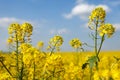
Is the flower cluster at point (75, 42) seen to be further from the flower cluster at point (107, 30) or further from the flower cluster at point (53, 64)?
the flower cluster at point (53, 64)

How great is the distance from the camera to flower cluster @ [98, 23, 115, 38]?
578 cm

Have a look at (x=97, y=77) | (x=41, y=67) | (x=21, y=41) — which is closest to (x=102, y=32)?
(x=41, y=67)

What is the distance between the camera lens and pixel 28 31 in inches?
260

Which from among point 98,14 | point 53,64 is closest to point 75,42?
point 98,14

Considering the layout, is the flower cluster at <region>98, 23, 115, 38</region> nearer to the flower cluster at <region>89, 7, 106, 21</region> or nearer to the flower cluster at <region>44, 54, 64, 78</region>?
the flower cluster at <region>89, 7, 106, 21</region>

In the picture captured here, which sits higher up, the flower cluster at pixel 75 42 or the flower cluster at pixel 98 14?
the flower cluster at pixel 98 14

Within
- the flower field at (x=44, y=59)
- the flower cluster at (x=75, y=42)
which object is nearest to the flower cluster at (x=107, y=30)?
the flower field at (x=44, y=59)

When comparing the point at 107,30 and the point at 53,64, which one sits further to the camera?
the point at 107,30

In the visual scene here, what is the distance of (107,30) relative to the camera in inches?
233

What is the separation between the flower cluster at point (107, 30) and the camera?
19.0 feet

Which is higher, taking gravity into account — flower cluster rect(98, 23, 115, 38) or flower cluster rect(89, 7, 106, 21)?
flower cluster rect(89, 7, 106, 21)

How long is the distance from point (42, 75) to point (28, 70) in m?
0.23

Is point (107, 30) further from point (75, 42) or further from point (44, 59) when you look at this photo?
point (75, 42)

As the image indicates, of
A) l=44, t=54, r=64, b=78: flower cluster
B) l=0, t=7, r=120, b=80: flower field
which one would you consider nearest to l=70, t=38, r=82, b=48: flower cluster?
l=0, t=7, r=120, b=80: flower field
